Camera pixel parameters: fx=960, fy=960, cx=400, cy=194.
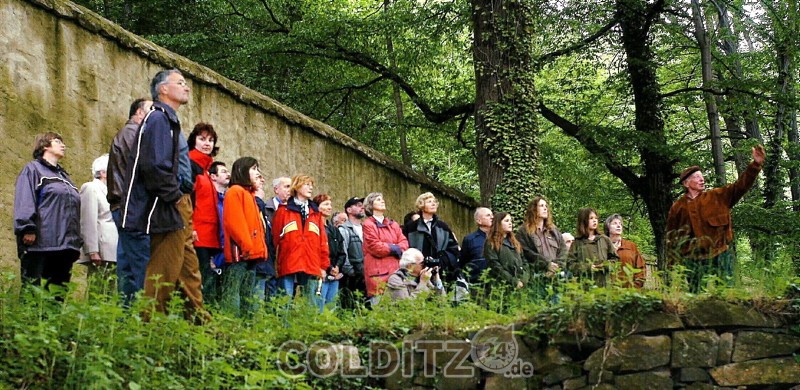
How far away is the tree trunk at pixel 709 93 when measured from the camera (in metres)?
14.9

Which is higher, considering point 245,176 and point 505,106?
point 505,106

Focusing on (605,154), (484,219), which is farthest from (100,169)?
(605,154)

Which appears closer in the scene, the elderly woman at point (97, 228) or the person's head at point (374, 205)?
the elderly woman at point (97, 228)

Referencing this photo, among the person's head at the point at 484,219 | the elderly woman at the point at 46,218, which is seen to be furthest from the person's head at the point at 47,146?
the person's head at the point at 484,219

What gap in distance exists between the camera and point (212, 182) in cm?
816

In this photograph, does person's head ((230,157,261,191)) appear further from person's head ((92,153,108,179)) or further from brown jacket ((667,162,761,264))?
brown jacket ((667,162,761,264))

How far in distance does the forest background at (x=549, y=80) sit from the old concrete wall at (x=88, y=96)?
11.4 feet

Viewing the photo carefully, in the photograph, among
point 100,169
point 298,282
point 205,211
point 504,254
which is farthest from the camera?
point 504,254

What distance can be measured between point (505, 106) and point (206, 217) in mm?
6764

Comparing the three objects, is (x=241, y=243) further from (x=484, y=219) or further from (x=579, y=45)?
(x=579, y=45)

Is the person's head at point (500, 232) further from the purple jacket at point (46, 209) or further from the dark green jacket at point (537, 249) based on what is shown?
the purple jacket at point (46, 209)

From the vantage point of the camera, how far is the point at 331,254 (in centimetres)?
994

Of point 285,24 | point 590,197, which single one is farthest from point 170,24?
point 590,197

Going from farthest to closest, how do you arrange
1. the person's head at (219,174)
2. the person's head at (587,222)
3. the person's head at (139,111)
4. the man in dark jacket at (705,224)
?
the person's head at (587,222) → the man in dark jacket at (705,224) → the person's head at (219,174) → the person's head at (139,111)
